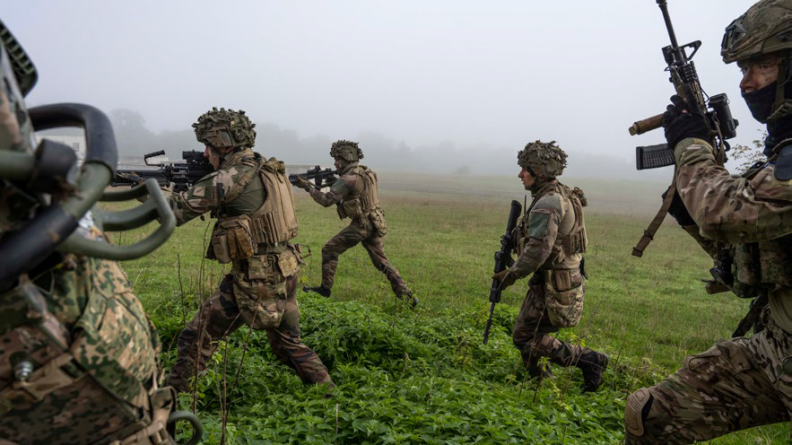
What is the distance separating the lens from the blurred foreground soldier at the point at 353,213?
27.1ft

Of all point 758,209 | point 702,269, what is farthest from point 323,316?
point 702,269

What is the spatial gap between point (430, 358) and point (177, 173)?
3442 mm

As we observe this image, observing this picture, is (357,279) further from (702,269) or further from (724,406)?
(702,269)

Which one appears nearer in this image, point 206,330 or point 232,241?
point 232,241

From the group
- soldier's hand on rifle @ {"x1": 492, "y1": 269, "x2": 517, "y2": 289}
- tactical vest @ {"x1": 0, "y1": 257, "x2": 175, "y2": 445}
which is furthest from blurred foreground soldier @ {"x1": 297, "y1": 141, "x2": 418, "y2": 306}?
tactical vest @ {"x1": 0, "y1": 257, "x2": 175, "y2": 445}

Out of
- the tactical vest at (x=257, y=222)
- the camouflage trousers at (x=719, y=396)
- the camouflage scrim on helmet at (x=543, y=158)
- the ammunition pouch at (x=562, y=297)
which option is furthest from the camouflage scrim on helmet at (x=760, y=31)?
the tactical vest at (x=257, y=222)

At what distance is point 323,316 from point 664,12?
4.55 m

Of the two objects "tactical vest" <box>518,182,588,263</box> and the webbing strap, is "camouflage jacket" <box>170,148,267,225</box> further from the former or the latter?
the webbing strap

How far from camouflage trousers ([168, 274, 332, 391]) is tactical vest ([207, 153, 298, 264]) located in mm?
353

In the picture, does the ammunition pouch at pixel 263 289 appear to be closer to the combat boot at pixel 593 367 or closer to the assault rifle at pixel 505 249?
the assault rifle at pixel 505 249

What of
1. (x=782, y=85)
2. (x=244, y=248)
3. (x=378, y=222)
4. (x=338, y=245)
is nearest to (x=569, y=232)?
(x=782, y=85)

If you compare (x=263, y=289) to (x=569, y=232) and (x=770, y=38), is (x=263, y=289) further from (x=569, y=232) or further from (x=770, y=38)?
(x=770, y=38)

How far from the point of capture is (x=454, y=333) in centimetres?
596

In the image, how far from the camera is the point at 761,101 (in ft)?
8.30
